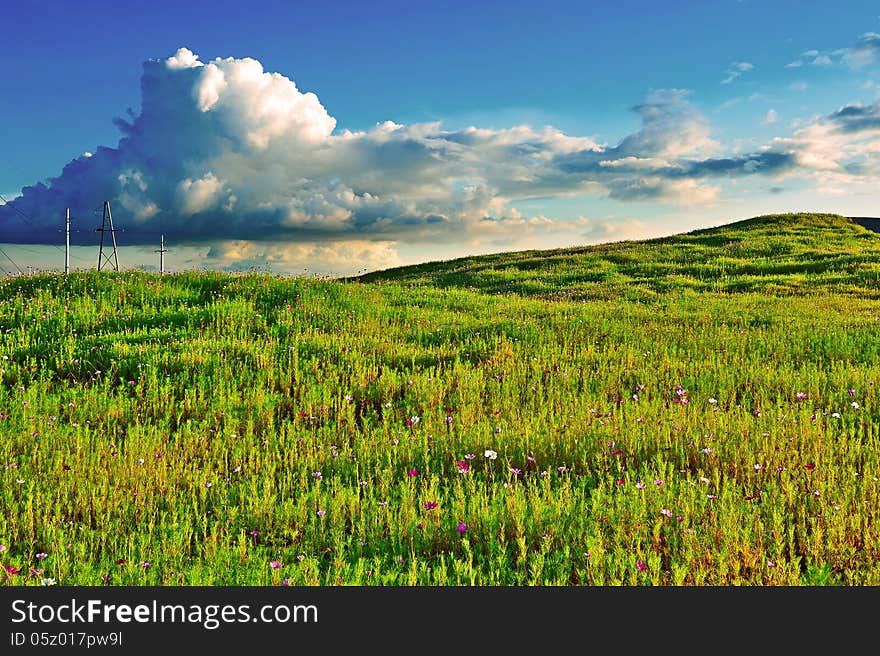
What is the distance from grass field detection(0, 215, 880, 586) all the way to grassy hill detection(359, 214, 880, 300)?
1172cm

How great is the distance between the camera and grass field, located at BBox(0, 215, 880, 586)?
4242mm

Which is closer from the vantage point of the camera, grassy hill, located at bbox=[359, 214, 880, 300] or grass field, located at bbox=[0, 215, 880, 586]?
grass field, located at bbox=[0, 215, 880, 586]

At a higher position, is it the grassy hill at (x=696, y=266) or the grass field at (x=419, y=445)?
the grassy hill at (x=696, y=266)

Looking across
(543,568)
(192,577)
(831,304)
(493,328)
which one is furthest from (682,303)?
(192,577)

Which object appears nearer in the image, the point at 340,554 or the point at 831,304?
the point at 340,554

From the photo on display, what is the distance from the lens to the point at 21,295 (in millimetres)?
14594

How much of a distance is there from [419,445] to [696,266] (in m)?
29.6

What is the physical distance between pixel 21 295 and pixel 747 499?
1530cm

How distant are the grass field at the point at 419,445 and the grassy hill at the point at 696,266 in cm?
1172

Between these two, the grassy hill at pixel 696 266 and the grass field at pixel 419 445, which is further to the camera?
the grassy hill at pixel 696 266

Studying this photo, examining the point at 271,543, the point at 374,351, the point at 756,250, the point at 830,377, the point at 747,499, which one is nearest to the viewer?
the point at 271,543

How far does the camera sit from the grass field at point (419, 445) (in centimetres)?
424

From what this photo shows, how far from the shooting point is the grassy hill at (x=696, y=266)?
26.3 metres

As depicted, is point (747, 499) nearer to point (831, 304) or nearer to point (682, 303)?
point (682, 303)
